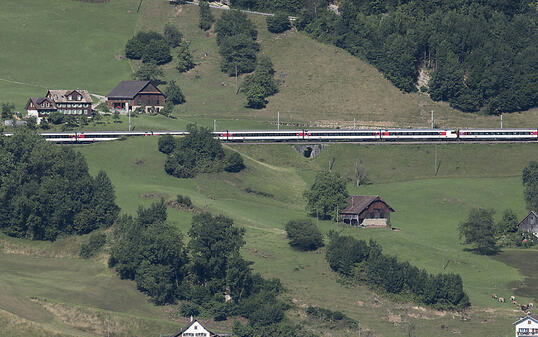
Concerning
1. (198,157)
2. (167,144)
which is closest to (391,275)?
(198,157)

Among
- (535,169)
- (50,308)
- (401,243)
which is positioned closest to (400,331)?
(401,243)

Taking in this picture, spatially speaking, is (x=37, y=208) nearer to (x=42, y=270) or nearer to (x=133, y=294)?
(x=42, y=270)

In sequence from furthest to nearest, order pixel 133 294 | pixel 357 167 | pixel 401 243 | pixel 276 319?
pixel 357 167, pixel 401 243, pixel 133 294, pixel 276 319

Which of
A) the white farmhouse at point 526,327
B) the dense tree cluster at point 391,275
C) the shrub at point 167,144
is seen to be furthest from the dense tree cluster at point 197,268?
the shrub at point 167,144

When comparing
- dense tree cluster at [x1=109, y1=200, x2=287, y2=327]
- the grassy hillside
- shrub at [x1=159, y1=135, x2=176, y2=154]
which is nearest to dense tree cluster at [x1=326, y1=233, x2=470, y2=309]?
the grassy hillside

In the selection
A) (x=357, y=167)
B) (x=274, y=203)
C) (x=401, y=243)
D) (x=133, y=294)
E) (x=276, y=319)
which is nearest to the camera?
(x=276, y=319)

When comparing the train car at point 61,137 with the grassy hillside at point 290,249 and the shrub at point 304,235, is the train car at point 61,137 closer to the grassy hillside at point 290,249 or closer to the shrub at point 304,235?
the grassy hillside at point 290,249

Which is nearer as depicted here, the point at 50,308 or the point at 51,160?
the point at 50,308

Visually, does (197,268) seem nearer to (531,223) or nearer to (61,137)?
(531,223)
